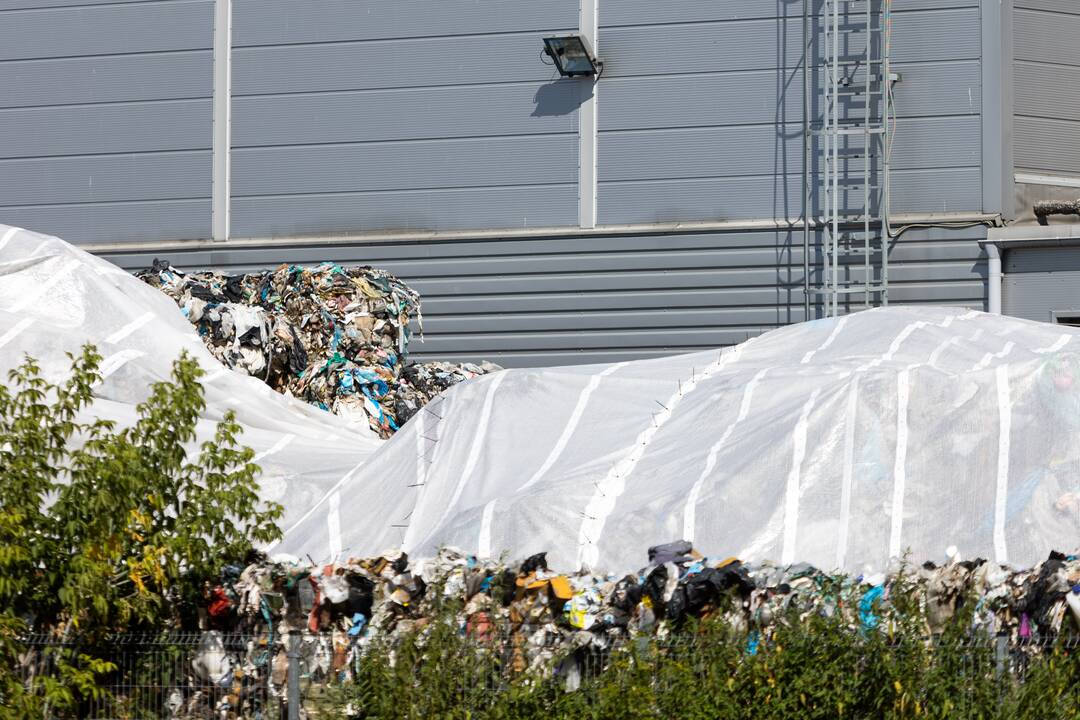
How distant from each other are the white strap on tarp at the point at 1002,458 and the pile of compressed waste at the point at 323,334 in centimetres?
653

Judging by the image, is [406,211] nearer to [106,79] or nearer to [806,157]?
[106,79]

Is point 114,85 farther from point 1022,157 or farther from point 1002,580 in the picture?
point 1002,580

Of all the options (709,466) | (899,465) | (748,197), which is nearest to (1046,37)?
(748,197)

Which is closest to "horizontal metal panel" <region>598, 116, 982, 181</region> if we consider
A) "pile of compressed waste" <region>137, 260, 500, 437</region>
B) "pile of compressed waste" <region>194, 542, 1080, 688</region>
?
"pile of compressed waste" <region>137, 260, 500, 437</region>

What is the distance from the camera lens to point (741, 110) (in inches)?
648

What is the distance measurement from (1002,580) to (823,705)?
1.35 m

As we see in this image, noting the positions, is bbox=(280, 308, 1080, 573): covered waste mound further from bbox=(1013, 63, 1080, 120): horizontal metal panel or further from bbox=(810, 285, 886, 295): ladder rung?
bbox=(1013, 63, 1080, 120): horizontal metal panel

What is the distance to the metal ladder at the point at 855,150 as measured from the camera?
15.9m

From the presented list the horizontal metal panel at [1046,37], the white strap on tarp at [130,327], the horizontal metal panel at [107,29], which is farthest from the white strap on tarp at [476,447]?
the horizontal metal panel at [107,29]

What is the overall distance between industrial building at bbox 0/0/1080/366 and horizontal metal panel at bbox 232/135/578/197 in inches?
1.0

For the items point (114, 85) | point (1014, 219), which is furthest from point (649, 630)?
point (114, 85)

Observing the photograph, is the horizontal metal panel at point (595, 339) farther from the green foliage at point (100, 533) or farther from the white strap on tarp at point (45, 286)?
the green foliage at point (100, 533)

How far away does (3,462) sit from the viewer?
814cm

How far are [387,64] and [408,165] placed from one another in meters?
1.25
